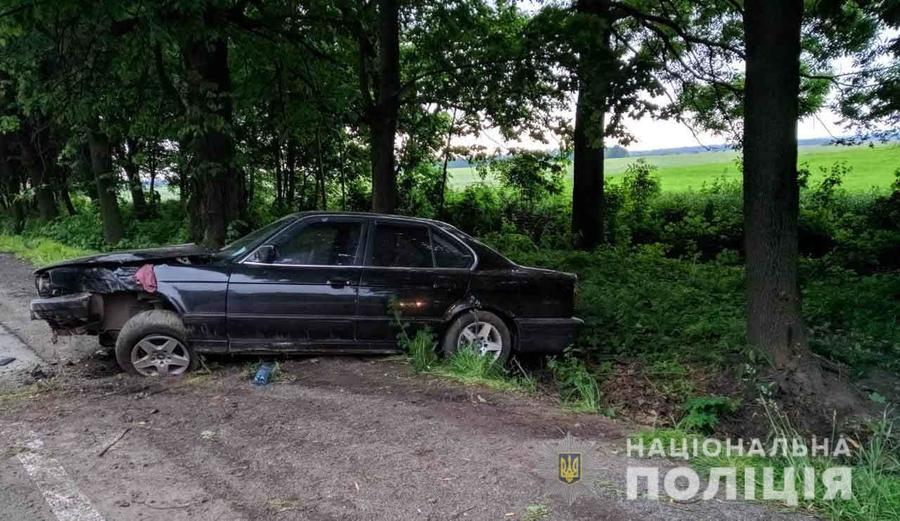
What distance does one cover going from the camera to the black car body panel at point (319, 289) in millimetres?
5859

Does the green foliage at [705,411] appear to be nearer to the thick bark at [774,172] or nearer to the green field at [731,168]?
the thick bark at [774,172]

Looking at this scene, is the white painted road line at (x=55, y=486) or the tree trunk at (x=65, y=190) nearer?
the white painted road line at (x=55, y=486)

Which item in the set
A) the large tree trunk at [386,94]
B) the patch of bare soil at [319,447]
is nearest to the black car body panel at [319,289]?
the patch of bare soil at [319,447]

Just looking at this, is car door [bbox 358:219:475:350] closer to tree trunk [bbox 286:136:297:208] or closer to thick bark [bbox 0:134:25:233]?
tree trunk [bbox 286:136:297:208]

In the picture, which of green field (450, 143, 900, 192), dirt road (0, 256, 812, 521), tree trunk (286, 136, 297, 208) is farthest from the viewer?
green field (450, 143, 900, 192)

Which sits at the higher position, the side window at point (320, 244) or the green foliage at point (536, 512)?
the side window at point (320, 244)

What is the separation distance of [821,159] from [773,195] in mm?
19374

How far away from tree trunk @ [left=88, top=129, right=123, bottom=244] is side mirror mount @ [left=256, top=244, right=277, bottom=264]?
12.0 meters

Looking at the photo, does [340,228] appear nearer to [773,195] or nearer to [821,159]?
[773,195]

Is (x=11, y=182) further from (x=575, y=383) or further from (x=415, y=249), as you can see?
(x=575, y=383)

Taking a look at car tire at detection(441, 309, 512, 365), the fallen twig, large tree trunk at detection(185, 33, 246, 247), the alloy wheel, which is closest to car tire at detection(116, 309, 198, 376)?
the alloy wheel

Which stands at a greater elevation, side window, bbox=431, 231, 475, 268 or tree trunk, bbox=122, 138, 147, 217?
tree trunk, bbox=122, 138, 147, 217

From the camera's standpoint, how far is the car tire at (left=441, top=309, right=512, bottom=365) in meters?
6.42

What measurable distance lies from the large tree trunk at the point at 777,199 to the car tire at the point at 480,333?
2.42 m
